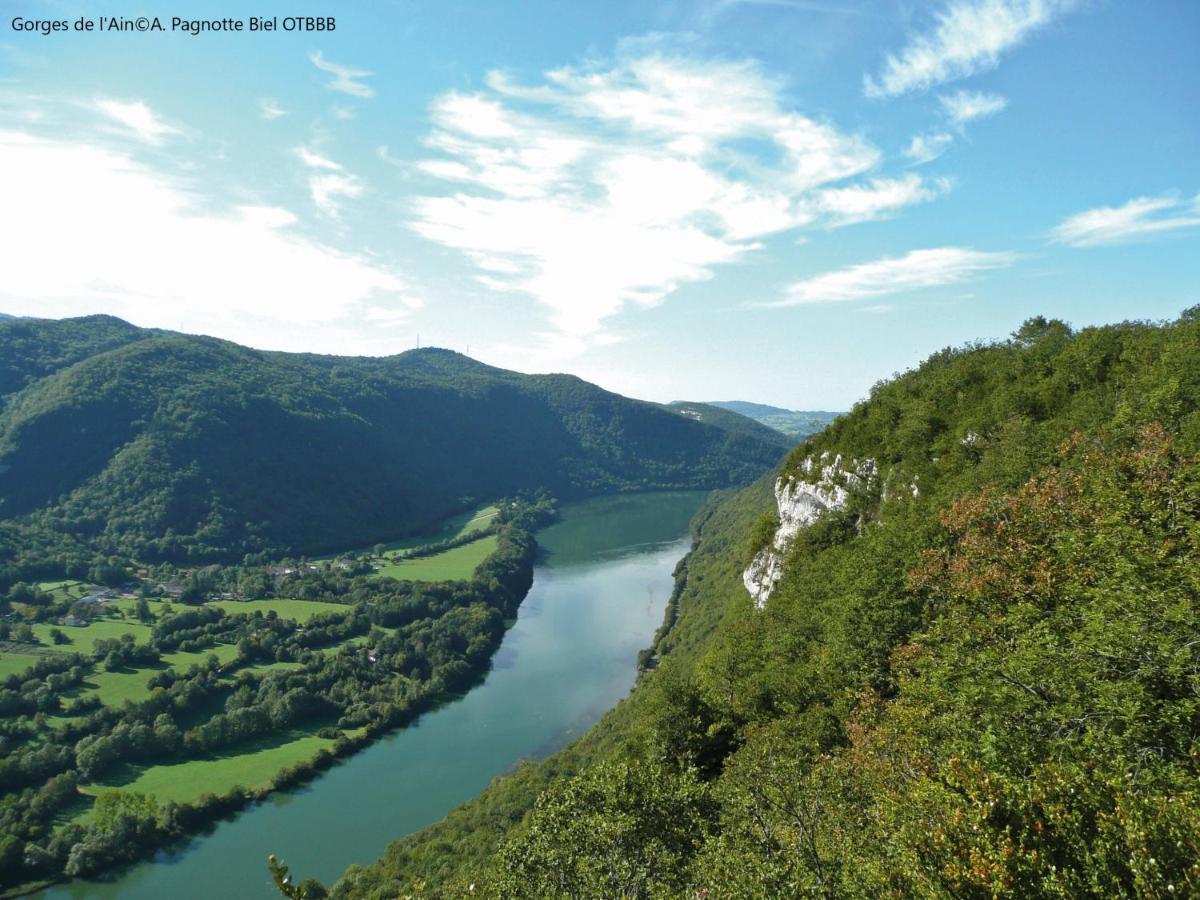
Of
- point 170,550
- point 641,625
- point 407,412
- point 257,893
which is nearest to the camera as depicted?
point 257,893

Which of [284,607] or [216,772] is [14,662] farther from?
[216,772]

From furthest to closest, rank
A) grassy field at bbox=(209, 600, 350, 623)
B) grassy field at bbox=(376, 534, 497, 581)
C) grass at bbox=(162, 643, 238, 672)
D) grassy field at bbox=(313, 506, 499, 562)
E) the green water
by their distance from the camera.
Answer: grassy field at bbox=(313, 506, 499, 562) < grassy field at bbox=(376, 534, 497, 581) < grassy field at bbox=(209, 600, 350, 623) < grass at bbox=(162, 643, 238, 672) < the green water

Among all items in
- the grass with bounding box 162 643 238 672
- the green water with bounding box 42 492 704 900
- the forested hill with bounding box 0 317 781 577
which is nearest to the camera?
the green water with bounding box 42 492 704 900

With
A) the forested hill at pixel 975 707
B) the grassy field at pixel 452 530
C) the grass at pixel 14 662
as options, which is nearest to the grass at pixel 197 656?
the grass at pixel 14 662

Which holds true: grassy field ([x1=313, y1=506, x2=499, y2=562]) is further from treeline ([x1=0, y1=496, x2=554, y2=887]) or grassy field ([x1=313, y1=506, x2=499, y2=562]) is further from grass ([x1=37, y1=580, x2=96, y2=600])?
grass ([x1=37, y1=580, x2=96, y2=600])

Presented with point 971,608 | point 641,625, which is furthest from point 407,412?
point 971,608

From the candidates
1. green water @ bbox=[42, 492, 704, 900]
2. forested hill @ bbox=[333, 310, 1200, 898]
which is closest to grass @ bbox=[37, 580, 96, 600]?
green water @ bbox=[42, 492, 704, 900]

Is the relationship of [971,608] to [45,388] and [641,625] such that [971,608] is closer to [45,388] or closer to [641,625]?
[641,625]
